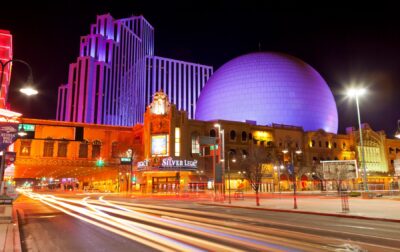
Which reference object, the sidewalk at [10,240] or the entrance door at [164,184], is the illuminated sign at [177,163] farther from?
the sidewalk at [10,240]

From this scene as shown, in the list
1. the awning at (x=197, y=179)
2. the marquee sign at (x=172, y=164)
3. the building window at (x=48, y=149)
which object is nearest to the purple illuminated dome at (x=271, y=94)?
the awning at (x=197, y=179)

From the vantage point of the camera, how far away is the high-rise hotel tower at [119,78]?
173 metres

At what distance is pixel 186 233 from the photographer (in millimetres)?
13977

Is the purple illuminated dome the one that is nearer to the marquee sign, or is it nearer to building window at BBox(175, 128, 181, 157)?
building window at BBox(175, 128, 181, 157)

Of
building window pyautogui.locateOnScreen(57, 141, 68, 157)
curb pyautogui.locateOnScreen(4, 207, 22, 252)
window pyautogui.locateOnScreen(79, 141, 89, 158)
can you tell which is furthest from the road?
window pyautogui.locateOnScreen(79, 141, 89, 158)

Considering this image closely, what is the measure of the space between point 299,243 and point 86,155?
8122cm

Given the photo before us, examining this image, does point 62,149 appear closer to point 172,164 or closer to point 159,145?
point 159,145

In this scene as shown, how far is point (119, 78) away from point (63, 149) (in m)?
111

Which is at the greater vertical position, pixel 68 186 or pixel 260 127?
pixel 260 127

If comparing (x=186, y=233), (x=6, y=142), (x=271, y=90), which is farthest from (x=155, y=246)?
(x=271, y=90)

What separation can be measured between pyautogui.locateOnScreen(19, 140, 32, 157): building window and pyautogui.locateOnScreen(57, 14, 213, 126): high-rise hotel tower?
89633mm

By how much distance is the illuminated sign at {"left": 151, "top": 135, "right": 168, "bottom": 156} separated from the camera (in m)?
73.9

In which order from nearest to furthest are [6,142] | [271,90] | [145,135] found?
[6,142] < [145,135] < [271,90]

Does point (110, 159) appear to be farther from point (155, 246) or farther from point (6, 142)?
point (155, 246)
